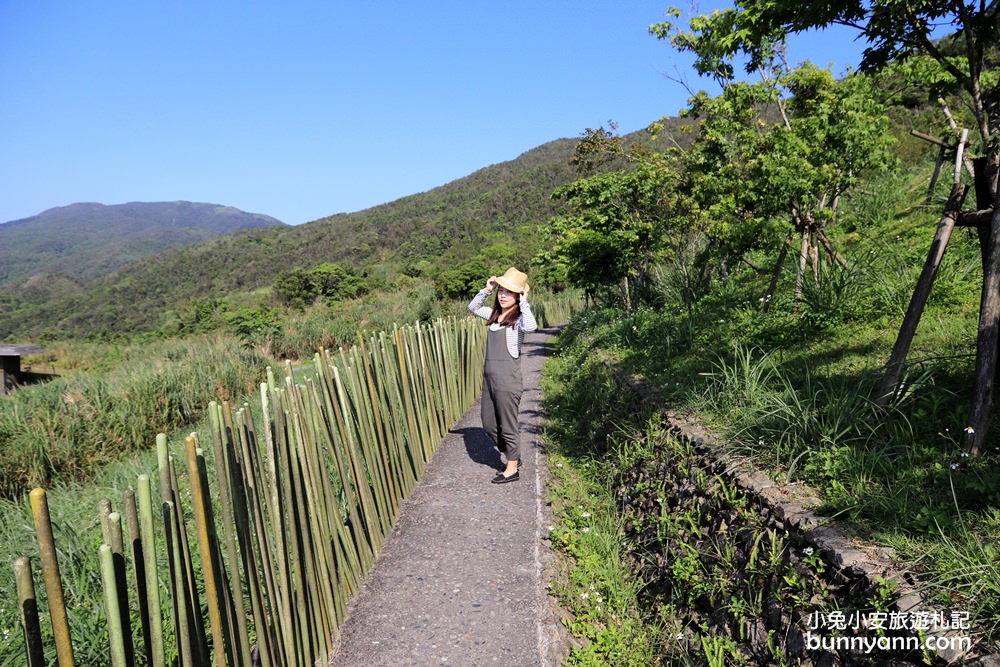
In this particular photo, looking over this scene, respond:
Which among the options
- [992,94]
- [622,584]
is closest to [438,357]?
[622,584]

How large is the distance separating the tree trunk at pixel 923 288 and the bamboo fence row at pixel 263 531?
10.5 ft

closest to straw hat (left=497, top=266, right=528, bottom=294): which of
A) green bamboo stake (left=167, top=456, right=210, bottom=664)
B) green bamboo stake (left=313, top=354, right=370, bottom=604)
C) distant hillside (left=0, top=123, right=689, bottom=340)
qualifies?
green bamboo stake (left=313, top=354, right=370, bottom=604)

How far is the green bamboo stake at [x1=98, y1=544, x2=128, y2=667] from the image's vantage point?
1.43m

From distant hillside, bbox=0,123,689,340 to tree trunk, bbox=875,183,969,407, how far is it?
39.5 m

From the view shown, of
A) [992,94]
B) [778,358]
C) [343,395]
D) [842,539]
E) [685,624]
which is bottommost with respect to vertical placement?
[685,624]

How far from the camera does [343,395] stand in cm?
351

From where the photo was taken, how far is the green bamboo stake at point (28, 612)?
1.23m

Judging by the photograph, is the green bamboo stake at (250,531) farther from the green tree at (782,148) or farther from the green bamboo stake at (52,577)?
the green tree at (782,148)

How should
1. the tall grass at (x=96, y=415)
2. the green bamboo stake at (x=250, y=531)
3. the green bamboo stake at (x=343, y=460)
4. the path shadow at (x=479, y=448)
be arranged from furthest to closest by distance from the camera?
the tall grass at (x=96, y=415), the path shadow at (x=479, y=448), the green bamboo stake at (x=343, y=460), the green bamboo stake at (x=250, y=531)

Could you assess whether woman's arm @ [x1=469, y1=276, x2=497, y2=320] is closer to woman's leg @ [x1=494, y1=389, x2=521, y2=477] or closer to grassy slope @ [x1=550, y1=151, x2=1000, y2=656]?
woman's leg @ [x1=494, y1=389, x2=521, y2=477]

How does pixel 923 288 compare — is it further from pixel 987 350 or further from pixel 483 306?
pixel 483 306

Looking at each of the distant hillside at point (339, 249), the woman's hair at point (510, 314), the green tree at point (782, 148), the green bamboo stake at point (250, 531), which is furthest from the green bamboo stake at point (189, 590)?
the distant hillside at point (339, 249)

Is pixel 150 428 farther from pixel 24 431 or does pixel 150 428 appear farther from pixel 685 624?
pixel 685 624

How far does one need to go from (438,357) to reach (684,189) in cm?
637
